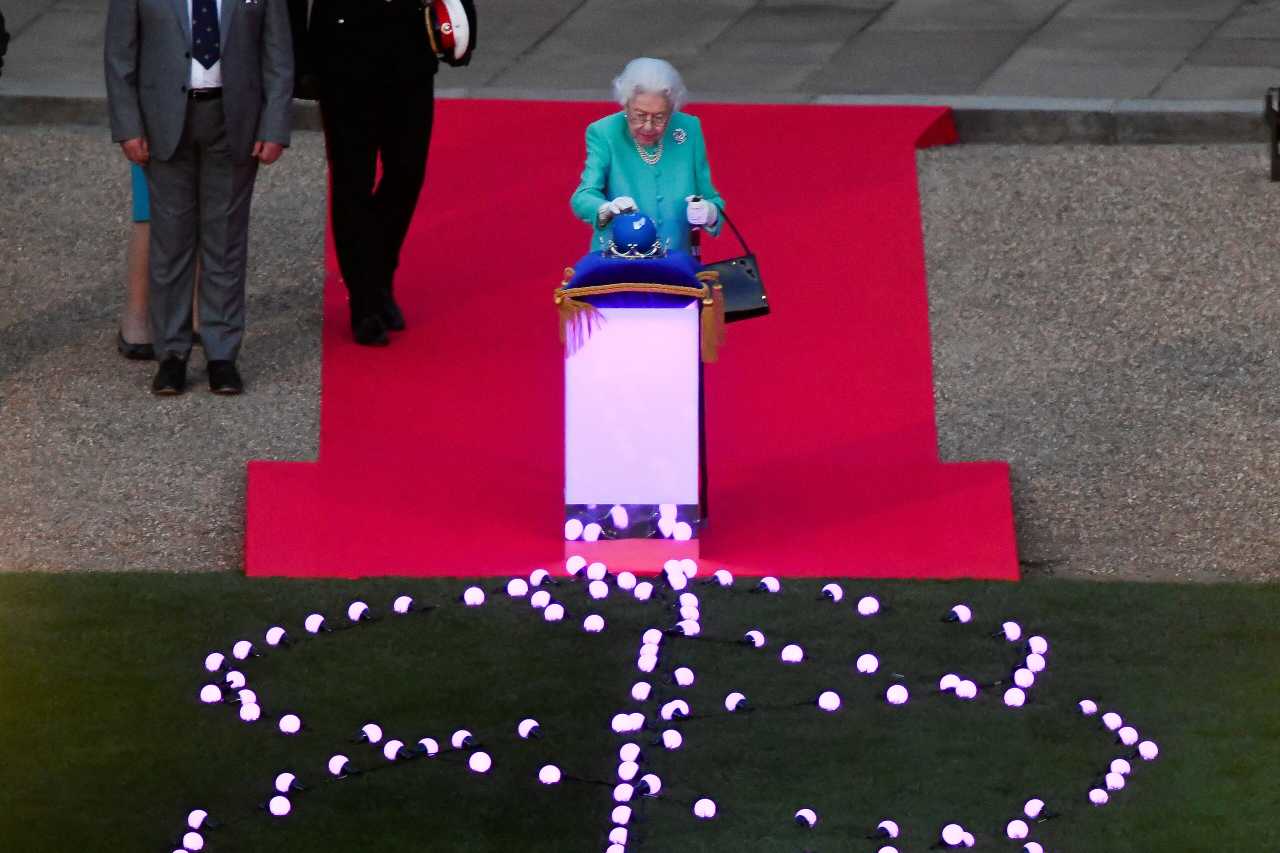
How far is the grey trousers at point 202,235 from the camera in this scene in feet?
31.3

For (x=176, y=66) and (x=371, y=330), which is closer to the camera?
(x=176, y=66)

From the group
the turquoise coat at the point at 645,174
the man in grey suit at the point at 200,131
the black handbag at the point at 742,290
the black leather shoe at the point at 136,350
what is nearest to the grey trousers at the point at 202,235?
the man in grey suit at the point at 200,131

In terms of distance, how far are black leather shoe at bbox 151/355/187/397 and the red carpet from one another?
1.85 feet

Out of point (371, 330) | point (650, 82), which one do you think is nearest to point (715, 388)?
point (371, 330)

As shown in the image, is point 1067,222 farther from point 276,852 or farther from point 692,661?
point 276,852

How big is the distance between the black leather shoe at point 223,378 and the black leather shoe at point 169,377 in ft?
0.39

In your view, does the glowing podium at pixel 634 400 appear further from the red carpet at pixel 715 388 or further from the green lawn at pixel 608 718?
the green lawn at pixel 608 718

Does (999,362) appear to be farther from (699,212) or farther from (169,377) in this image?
(169,377)

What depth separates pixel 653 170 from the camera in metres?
Answer: 8.92

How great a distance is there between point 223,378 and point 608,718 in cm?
288

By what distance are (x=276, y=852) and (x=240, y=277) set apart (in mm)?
3453

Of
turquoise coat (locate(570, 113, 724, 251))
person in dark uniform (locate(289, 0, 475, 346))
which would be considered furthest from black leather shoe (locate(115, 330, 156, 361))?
turquoise coat (locate(570, 113, 724, 251))

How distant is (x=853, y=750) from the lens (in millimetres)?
7387

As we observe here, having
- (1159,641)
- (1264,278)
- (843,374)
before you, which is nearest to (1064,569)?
(1159,641)
